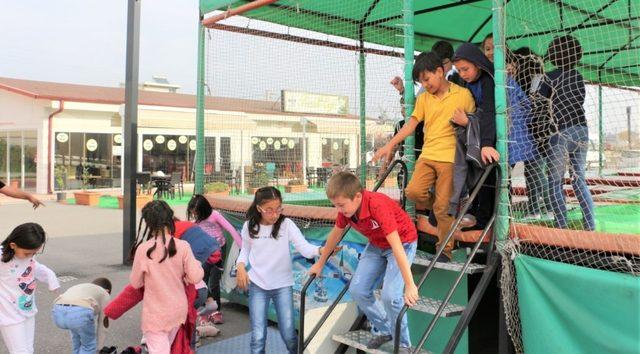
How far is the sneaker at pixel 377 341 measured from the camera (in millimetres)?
3576

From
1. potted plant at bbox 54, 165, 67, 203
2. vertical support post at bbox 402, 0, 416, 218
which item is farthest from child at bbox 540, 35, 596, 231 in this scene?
potted plant at bbox 54, 165, 67, 203

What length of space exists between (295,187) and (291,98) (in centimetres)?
160

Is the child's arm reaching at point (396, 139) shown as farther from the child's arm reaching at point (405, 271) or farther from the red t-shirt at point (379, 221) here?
the child's arm reaching at point (405, 271)

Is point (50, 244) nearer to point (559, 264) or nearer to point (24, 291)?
point (24, 291)

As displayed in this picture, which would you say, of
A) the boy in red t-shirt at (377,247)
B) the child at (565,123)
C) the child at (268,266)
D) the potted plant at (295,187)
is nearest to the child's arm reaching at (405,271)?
the boy in red t-shirt at (377,247)

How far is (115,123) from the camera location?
2291 centimetres

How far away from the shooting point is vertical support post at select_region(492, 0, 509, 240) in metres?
3.57

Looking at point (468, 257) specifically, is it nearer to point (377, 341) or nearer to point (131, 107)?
point (377, 341)

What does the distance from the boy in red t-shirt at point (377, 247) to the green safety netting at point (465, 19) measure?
294 cm

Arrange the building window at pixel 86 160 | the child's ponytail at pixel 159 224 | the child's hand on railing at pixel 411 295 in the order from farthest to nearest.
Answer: the building window at pixel 86 160, the child's ponytail at pixel 159 224, the child's hand on railing at pixel 411 295

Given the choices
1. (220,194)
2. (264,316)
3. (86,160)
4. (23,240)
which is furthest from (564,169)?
(86,160)

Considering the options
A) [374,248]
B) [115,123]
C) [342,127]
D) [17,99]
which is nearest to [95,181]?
[115,123]

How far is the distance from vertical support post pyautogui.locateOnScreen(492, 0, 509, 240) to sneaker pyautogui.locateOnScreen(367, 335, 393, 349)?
3.16ft

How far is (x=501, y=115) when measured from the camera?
3.62 metres
